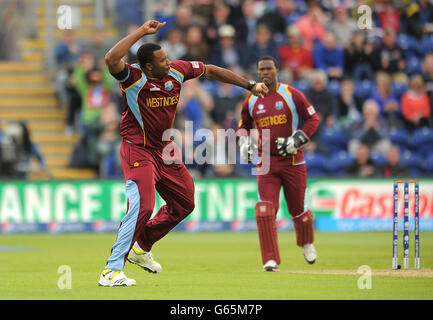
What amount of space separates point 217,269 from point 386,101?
1177 cm

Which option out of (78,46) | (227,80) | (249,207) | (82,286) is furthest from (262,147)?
(78,46)

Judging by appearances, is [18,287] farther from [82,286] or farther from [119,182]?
[119,182]

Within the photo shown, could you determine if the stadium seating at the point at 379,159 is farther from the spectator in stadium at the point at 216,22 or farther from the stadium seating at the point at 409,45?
the spectator in stadium at the point at 216,22

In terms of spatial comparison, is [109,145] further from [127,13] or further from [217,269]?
[217,269]

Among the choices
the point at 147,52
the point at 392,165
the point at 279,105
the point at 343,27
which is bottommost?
the point at 392,165

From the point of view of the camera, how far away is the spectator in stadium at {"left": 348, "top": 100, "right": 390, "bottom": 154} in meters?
22.1

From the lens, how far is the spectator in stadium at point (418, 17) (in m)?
25.6

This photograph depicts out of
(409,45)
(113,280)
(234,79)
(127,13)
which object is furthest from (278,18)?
(113,280)

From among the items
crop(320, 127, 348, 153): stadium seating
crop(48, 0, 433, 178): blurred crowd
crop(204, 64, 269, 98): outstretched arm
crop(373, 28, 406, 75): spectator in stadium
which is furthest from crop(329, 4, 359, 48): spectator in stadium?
crop(204, 64, 269, 98): outstretched arm

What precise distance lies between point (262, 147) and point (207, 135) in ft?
27.4

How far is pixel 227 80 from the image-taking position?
35.6 feet

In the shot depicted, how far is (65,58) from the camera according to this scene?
950 inches

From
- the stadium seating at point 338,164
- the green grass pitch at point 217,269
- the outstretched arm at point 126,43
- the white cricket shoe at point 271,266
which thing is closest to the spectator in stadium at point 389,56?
the stadium seating at point 338,164

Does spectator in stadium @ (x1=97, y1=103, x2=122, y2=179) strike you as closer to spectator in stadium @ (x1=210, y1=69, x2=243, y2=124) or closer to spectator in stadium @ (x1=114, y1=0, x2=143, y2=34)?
spectator in stadium @ (x1=210, y1=69, x2=243, y2=124)
